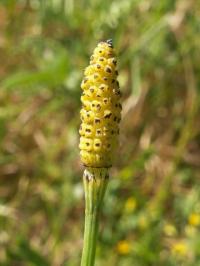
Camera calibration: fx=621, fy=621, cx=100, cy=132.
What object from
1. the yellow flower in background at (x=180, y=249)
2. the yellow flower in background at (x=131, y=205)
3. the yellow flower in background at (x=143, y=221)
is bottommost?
the yellow flower in background at (x=180, y=249)

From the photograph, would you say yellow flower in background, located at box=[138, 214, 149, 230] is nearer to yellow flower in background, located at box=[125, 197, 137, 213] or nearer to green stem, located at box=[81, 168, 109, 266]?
yellow flower in background, located at box=[125, 197, 137, 213]

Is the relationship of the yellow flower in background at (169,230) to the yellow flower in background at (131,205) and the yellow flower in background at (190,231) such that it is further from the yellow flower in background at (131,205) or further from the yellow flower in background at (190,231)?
the yellow flower in background at (131,205)

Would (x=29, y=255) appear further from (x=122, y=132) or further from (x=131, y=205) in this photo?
(x=122, y=132)

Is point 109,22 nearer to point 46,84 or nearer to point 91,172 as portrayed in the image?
point 46,84

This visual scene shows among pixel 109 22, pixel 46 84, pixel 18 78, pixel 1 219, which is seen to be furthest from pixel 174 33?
pixel 1 219

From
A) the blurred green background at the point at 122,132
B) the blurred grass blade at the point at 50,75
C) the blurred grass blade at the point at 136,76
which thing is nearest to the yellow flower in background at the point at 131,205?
the blurred green background at the point at 122,132

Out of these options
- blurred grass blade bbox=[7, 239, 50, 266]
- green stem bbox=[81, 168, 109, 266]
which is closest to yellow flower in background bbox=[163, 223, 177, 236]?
blurred grass blade bbox=[7, 239, 50, 266]

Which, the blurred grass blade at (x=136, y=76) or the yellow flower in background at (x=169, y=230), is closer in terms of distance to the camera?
the yellow flower in background at (x=169, y=230)
